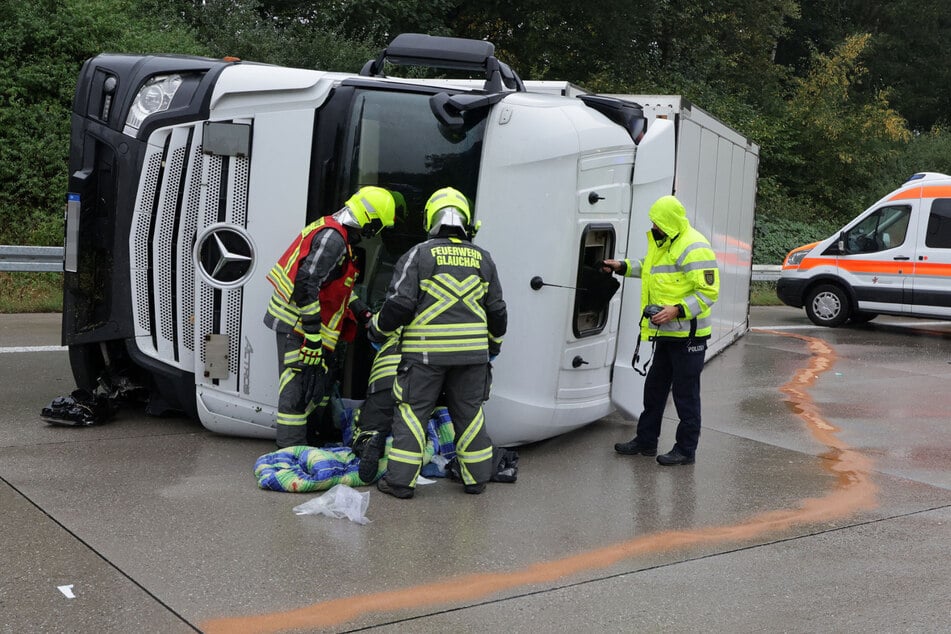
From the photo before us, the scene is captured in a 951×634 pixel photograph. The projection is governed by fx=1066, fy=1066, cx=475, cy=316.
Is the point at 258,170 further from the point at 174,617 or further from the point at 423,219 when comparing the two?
the point at 174,617

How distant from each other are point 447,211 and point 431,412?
1.07 meters

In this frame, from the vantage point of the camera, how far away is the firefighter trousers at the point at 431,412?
18.2 feet

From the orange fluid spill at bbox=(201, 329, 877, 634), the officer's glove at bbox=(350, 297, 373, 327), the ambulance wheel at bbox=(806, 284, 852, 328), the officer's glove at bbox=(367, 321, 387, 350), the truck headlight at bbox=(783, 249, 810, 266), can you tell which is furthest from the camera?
the truck headlight at bbox=(783, 249, 810, 266)

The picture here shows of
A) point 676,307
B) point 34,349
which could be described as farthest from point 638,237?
point 34,349

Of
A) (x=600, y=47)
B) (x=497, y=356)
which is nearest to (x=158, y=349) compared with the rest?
(x=497, y=356)

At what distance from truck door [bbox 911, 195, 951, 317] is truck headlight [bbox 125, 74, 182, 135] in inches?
413

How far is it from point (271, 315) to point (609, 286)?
2.16 metres

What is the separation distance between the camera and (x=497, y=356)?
6.29 metres

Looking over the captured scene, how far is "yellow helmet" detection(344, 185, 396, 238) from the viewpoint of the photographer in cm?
588

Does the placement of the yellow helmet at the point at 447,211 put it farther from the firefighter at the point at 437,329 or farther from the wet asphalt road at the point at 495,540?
the wet asphalt road at the point at 495,540

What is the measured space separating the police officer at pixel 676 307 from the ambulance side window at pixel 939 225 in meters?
8.31

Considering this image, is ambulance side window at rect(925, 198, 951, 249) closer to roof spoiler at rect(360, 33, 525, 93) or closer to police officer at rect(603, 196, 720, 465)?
police officer at rect(603, 196, 720, 465)

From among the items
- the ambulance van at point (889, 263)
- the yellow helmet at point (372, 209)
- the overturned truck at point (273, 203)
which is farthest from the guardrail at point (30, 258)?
the ambulance van at point (889, 263)

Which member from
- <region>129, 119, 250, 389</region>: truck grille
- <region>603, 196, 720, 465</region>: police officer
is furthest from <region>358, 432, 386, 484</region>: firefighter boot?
<region>603, 196, 720, 465</region>: police officer
